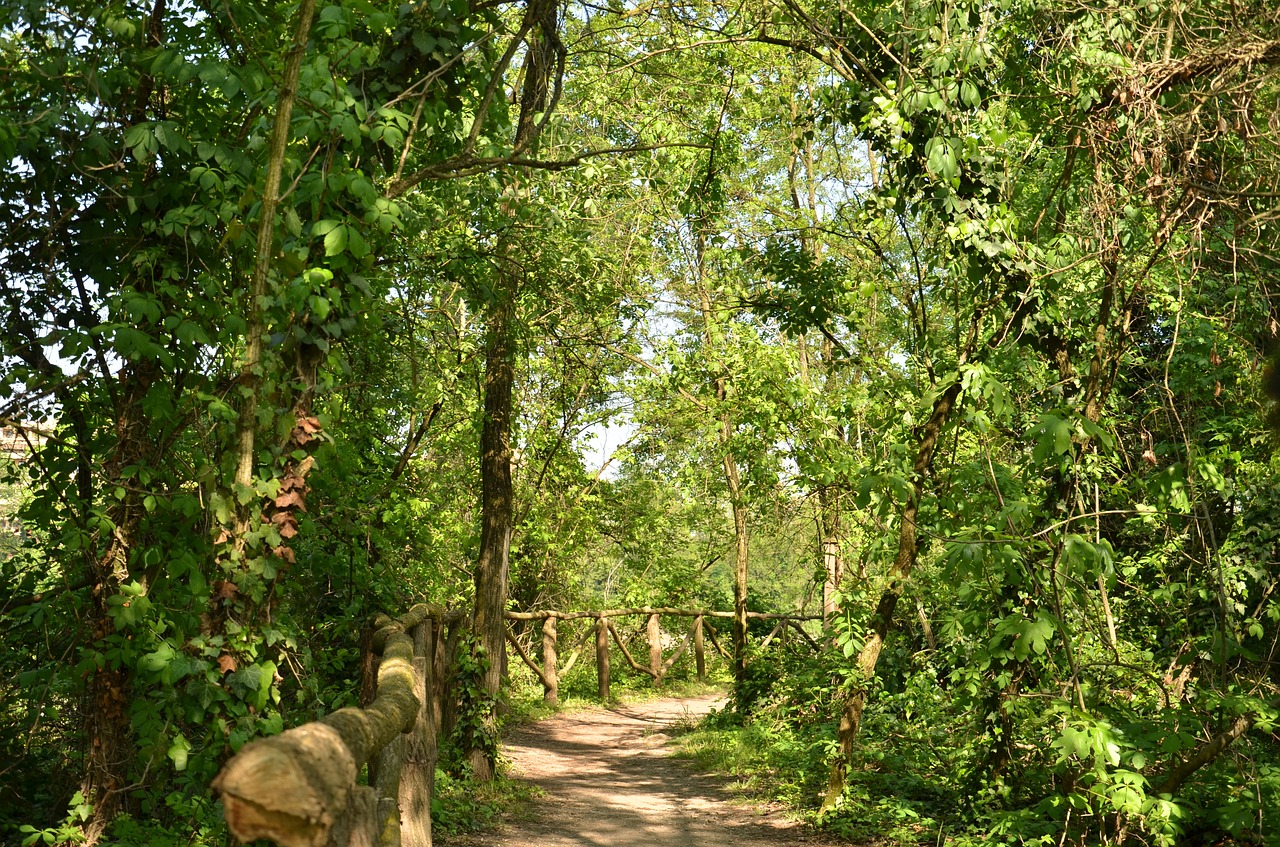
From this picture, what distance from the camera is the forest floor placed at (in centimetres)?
821

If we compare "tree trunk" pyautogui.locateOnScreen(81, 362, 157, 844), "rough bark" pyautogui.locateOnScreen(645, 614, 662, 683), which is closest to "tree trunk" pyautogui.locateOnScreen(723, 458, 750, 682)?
"rough bark" pyautogui.locateOnScreen(645, 614, 662, 683)

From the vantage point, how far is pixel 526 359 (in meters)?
10.1

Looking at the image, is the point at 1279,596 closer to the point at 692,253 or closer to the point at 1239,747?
the point at 1239,747

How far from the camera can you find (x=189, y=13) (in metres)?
5.39

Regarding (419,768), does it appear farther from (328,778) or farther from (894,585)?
(894,585)

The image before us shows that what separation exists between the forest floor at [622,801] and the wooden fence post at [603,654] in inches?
96.8

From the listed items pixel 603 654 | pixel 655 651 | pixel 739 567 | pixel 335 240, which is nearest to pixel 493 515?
pixel 739 567

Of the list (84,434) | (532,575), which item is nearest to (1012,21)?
(84,434)

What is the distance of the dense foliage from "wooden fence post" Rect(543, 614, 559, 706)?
25.3 ft

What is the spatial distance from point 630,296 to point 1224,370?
5.96 meters

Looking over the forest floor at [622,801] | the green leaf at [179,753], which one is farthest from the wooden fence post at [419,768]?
the forest floor at [622,801]

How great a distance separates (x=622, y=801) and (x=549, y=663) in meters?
8.27

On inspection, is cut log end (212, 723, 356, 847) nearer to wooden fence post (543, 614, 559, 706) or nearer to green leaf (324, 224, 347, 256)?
green leaf (324, 224, 347, 256)

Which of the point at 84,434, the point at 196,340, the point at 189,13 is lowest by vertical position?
the point at 84,434
